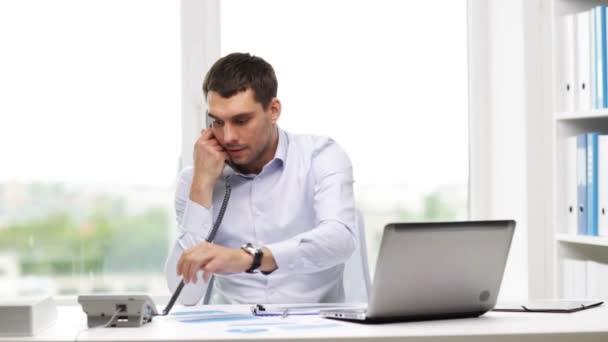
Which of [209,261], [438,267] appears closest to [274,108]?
[209,261]

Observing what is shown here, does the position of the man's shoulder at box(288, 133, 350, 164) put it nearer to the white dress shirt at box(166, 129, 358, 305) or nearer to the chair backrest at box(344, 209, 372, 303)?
the white dress shirt at box(166, 129, 358, 305)

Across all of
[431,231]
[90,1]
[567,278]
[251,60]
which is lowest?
[567,278]

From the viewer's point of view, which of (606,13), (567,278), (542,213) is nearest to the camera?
(606,13)

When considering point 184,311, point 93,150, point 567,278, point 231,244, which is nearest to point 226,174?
point 231,244

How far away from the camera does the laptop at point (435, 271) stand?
1.88m

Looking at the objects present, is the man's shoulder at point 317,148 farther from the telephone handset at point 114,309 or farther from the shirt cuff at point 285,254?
the telephone handset at point 114,309

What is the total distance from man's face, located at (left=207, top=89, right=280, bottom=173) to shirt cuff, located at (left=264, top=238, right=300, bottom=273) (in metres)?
0.36

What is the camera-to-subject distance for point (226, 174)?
2830mm

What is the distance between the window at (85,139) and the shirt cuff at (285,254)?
129 centimetres

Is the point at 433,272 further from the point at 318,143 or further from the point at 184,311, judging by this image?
the point at 318,143

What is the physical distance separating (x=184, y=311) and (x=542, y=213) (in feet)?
5.78

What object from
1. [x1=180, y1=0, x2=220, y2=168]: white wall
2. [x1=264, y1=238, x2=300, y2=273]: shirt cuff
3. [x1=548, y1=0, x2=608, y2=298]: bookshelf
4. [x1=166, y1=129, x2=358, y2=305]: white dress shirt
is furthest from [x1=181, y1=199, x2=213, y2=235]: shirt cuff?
[x1=548, y1=0, x2=608, y2=298]: bookshelf

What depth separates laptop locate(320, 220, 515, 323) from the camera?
188 centimetres

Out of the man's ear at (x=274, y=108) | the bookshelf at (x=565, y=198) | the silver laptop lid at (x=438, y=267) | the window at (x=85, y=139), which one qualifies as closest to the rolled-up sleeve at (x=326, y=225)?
the man's ear at (x=274, y=108)
